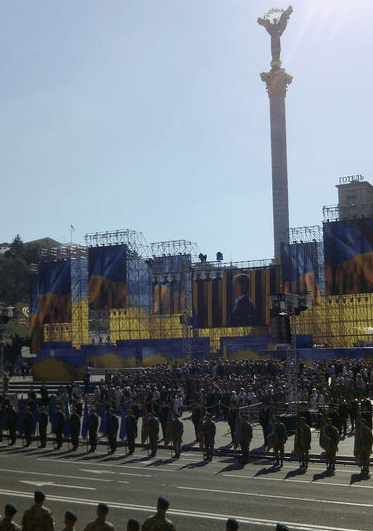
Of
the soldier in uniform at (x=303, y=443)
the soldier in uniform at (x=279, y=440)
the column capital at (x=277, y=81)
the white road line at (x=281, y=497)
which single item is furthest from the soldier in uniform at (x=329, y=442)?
the column capital at (x=277, y=81)

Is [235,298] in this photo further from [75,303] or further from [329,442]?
[329,442]

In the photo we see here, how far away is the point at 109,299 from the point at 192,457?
46223mm

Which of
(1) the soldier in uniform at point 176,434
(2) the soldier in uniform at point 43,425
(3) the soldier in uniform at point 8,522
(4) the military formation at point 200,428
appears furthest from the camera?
(2) the soldier in uniform at point 43,425

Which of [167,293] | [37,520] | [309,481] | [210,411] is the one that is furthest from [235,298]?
[37,520]

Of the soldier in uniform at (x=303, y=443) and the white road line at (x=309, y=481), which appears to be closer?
the white road line at (x=309, y=481)

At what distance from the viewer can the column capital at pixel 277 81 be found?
326 ft

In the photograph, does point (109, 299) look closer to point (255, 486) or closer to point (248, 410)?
point (248, 410)

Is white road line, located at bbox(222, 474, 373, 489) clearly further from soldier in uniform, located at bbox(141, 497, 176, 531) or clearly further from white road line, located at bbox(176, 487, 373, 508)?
soldier in uniform, located at bbox(141, 497, 176, 531)

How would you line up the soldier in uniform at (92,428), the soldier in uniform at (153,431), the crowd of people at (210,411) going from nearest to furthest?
the crowd of people at (210,411) → the soldier in uniform at (153,431) → the soldier in uniform at (92,428)

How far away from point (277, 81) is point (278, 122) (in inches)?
217

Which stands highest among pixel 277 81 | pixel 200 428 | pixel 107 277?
pixel 277 81

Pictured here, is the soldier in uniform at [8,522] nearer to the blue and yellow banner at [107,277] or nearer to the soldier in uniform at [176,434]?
the soldier in uniform at [176,434]

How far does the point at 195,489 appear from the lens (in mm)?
16922

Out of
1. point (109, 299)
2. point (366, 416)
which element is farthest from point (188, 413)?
point (109, 299)
